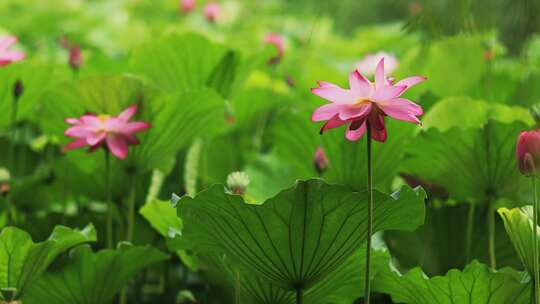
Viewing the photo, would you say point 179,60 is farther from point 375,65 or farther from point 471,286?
point 471,286

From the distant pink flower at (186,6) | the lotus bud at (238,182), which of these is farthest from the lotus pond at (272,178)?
the distant pink flower at (186,6)

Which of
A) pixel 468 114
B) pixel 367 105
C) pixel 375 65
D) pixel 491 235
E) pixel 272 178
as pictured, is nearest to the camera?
pixel 367 105

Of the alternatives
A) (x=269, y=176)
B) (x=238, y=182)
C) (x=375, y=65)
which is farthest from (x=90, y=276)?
(x=375, y=65)

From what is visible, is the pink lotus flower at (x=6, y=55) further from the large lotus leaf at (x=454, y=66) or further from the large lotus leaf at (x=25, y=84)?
the large lotus leaf at (x=454, y=66)

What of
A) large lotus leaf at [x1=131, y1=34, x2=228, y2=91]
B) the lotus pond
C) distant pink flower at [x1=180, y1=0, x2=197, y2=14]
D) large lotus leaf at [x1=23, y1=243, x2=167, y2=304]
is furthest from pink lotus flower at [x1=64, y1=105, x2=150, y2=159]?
distant pink flower at [x1=180, y1=0, x2=197, y2=14]

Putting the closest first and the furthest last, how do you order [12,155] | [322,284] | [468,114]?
[322,284]
[468,114]
[12,155]

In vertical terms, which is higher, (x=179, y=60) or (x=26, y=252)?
(x=179, y=60)
